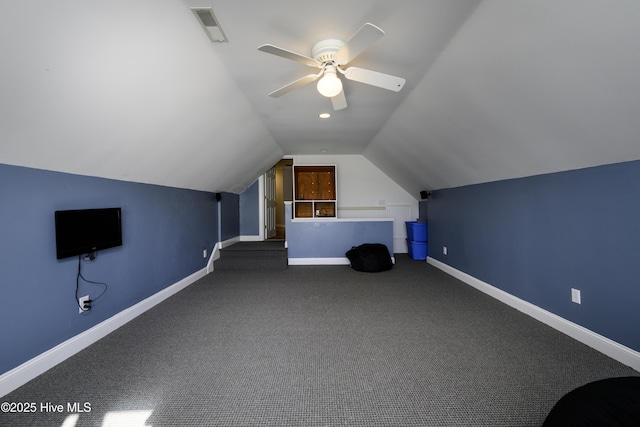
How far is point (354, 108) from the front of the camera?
137 inches

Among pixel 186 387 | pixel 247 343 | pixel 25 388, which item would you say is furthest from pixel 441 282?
pixel 25 388

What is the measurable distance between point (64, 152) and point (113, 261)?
3.76ft

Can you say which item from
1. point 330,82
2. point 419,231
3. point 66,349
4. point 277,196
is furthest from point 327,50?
point 277,196

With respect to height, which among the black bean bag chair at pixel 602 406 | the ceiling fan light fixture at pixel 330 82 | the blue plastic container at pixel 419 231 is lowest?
the black bean bag chair at pixel 602 406

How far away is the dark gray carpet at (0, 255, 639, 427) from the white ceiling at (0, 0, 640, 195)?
1525 mm

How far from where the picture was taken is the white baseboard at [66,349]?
5.90ft

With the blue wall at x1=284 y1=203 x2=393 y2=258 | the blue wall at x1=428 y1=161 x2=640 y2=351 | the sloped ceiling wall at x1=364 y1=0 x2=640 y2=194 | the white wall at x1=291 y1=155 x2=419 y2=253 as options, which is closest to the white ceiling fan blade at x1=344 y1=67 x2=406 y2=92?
the sloped ceiling wall at x1=364 y1=0 x2=640 y2=194

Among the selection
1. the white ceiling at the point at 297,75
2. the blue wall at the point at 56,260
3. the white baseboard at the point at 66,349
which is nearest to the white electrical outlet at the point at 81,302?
the blue wall at the point at 56,260

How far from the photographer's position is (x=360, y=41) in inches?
68.2

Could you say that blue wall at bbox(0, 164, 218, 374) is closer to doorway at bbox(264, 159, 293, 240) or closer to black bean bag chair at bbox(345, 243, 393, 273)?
black bean bag chair at bbox(345, 243, 393, 273)

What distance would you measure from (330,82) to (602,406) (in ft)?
7.56

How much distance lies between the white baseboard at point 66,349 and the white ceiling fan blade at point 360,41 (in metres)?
3.01

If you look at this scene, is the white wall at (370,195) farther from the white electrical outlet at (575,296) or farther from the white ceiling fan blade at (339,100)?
the white electrical outlet at (575,296)

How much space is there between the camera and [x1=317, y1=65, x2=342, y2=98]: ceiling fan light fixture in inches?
81.0
